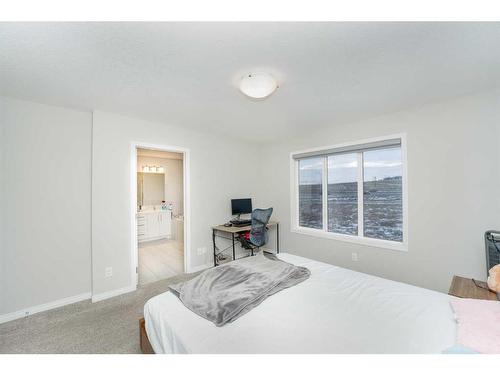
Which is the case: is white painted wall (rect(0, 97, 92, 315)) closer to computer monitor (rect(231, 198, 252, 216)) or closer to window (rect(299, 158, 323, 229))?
computer monitor (rect(231, 198, 252, 216))

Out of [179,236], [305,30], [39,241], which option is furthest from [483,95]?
[179,236]

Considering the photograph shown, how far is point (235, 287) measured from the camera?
59.7 inches

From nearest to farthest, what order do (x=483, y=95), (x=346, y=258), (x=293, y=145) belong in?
(x=483, y=95) < (x=346, y=258) < (x=293, y=145)

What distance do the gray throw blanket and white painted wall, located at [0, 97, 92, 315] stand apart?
1.68 m

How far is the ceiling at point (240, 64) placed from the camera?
4.01 feet

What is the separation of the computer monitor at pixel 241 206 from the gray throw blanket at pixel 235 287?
177cm

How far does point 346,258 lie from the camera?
9.97 feet

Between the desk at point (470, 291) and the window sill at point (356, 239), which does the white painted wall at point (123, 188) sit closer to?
the window sill at point (356, 239)

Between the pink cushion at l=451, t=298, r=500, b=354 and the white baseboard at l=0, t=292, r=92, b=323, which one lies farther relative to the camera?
the white baseboard at l=0, t=292, r=92, b=323

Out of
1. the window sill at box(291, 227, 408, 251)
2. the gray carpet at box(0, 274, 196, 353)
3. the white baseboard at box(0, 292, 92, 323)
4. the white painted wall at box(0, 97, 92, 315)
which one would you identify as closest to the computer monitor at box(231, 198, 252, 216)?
the window sill at box(291, 227, 408, 251)

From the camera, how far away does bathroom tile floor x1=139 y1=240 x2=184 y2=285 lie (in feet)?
10.3

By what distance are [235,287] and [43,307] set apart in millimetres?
2291
